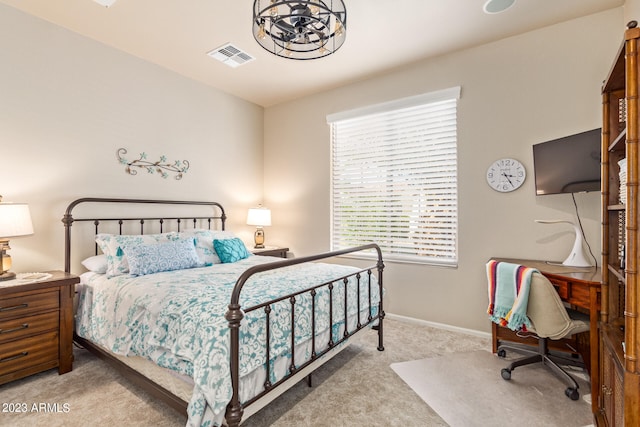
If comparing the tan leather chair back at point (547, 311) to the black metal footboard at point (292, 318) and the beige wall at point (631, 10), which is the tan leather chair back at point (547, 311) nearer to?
the black metal footboard at point (292, 318)

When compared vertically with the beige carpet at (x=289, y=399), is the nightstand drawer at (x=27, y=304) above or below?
above

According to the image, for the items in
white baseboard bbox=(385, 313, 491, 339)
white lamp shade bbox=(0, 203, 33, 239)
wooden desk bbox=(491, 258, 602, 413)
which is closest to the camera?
wooden desk bbox=(491, 258, 602, 413)

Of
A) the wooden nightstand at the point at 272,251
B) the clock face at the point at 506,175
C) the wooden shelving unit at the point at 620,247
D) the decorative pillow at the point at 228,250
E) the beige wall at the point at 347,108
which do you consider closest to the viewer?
the wooden shelving unit at the point at 620,247

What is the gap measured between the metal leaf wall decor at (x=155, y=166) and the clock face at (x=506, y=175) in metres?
3.39

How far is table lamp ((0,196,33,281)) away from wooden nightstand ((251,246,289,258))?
7.32 ft

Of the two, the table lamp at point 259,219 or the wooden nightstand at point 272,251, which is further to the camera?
the table lamp at point 259,219

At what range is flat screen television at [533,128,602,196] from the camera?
241cm

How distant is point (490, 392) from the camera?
2.18 meters

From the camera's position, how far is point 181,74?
3777mm

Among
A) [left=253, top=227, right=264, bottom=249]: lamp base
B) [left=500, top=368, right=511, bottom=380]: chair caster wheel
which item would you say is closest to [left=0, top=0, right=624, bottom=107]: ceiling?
[left=253, top=227, right=264, bottom=249]: lamp base

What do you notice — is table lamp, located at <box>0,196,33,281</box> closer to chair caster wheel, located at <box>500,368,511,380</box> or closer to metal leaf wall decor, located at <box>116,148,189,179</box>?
metal leaf wall decor, located at <box>116,148,189,179</box>

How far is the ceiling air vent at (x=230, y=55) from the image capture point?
10.4ft

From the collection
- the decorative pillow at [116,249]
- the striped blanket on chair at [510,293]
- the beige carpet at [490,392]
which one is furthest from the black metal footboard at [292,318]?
the decorative pillow at [116,249]

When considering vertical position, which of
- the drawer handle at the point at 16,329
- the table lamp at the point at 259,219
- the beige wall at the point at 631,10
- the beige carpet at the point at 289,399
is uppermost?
the beige wall at the point at 631,10
